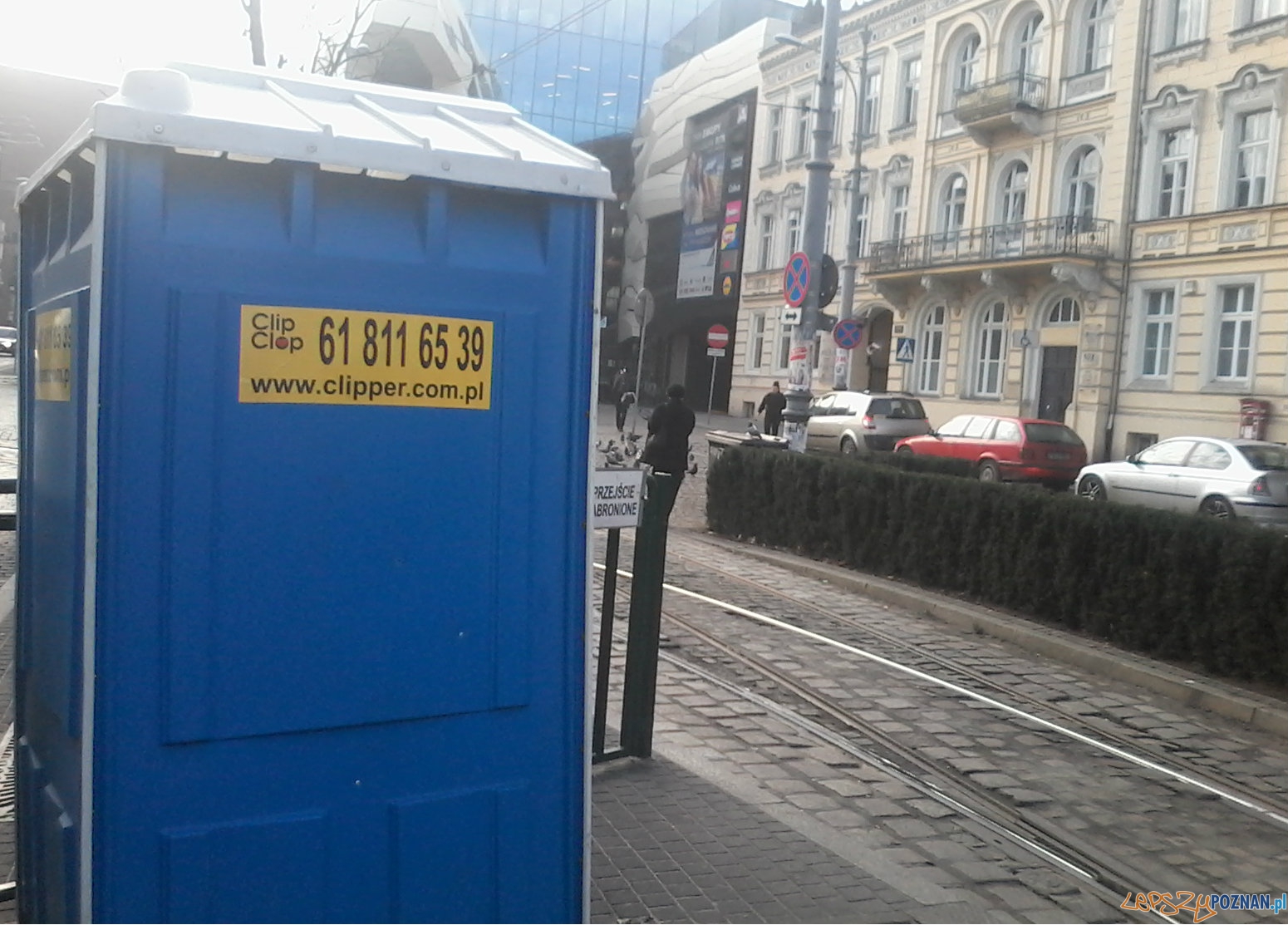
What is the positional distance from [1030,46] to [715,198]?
17.2 meters

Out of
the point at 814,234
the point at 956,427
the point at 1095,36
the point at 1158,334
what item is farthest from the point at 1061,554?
the point at 1095,36

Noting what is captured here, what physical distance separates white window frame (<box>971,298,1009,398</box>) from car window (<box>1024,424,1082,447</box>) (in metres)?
10.1

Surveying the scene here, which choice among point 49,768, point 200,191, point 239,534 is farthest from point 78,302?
point 49,768

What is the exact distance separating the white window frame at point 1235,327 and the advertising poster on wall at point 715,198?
21768 mm

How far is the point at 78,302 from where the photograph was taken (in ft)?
8.79

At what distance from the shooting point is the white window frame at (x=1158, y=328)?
28812 millimetres

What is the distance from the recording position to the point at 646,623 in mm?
5910

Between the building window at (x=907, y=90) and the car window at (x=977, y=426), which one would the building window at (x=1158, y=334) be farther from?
the building window at (x=907, y=90)

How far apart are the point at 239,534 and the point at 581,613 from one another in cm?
80

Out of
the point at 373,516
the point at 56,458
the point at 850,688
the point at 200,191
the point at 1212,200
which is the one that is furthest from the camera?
the point at 1212,200

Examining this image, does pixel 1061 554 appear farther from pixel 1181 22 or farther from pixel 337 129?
pixel 1181 22

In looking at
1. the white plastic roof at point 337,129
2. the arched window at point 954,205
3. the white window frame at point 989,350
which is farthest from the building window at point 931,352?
the white plastic roof at point 337,129

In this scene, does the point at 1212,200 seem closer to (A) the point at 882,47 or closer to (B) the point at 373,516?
(A) the point at 882,47

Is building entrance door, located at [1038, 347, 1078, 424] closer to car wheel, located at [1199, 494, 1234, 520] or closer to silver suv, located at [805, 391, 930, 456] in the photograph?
silver suv, located at [805, 391, 930, 456]
